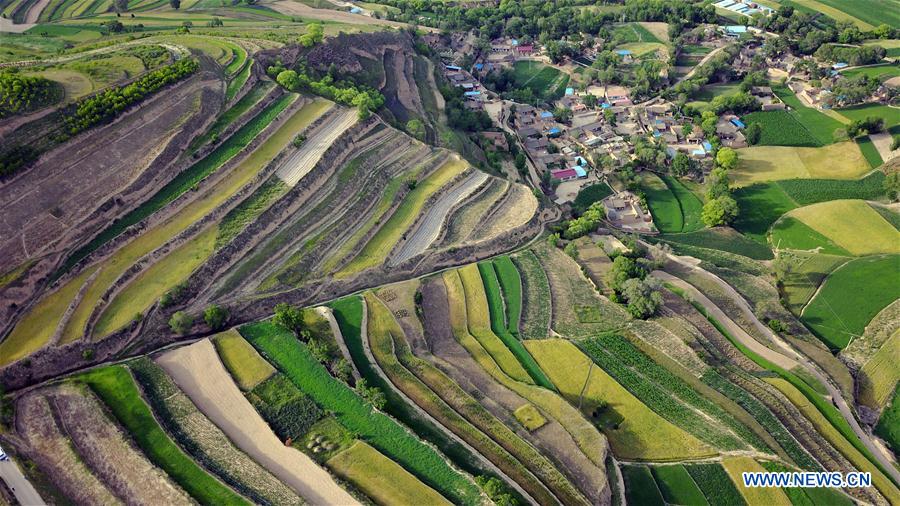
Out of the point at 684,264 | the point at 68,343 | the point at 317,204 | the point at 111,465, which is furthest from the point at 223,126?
the point at 684,264

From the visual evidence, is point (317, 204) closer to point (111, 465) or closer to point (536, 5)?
point (111, 465)

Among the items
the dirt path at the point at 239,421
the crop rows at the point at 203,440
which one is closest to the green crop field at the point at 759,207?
the dirt path at the point at 239,421

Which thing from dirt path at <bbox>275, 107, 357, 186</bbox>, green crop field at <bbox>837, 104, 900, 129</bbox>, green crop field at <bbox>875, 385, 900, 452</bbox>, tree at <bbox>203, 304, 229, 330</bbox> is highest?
dirt path at <bbox>275, 107, 357, 186</bbox>

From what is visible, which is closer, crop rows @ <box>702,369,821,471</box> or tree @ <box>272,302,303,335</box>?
crop rows @ <box>702,369,821,471</box>

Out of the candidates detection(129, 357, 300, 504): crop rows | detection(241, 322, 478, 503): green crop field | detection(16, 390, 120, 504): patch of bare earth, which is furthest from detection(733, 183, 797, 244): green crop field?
detection(16, 390, 120, 504): patch of bare earth

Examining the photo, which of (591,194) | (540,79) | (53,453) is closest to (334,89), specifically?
(591,194)

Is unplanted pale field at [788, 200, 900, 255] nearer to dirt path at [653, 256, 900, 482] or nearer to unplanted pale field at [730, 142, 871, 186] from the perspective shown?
unplanted pale field at [730, 142, 871, 186]

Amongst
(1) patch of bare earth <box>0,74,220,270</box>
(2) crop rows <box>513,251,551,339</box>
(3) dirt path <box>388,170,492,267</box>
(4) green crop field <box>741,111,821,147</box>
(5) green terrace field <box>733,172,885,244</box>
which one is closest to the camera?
(1) patch of bare earth <box>0,74,220,270</box>
